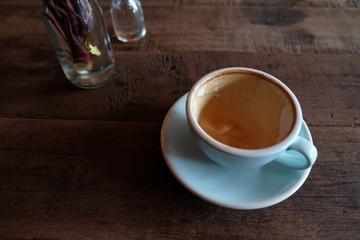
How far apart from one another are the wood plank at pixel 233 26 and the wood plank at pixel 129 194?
0.22 meters

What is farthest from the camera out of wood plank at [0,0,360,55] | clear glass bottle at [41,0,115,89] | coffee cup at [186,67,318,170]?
wood plank at [0,0,360,55]

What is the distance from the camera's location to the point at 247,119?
0.47 metres

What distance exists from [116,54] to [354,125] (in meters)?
0.45

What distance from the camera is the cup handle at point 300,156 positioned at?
1.19ft

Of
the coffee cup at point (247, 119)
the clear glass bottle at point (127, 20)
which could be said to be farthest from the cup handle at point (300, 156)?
the clear glass bottle at point (127, 20)

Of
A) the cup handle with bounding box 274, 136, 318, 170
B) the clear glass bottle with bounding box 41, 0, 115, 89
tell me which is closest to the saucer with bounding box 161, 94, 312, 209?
the cup handle with bounding box 274, 136, 318, 170

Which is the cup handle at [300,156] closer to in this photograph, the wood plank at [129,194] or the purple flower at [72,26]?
the wood plank at [129,194]

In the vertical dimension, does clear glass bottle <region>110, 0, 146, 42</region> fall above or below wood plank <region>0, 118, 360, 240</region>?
above

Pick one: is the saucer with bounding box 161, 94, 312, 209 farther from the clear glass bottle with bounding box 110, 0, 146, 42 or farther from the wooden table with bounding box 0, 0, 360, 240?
the clear glass bottle with bounding box 110, 0, 146, 42

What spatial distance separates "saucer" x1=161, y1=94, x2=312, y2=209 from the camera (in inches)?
14.5

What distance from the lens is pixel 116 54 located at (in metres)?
0.62

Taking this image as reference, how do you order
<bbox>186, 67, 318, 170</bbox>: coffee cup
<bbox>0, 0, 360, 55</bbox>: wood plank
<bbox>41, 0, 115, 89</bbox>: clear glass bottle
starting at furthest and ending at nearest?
1. <bbox>0, 0, 360, 55</bbox>: wood plank
2. <bbox>41, 0, 115, 89</bbox>: clear glass bottle
3. <bbox>186, 67, 318, 170</bbox>: coffee cup

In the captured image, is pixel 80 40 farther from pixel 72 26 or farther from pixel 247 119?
pixel 247 119

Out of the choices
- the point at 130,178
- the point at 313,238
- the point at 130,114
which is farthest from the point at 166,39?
the point at 313,238
